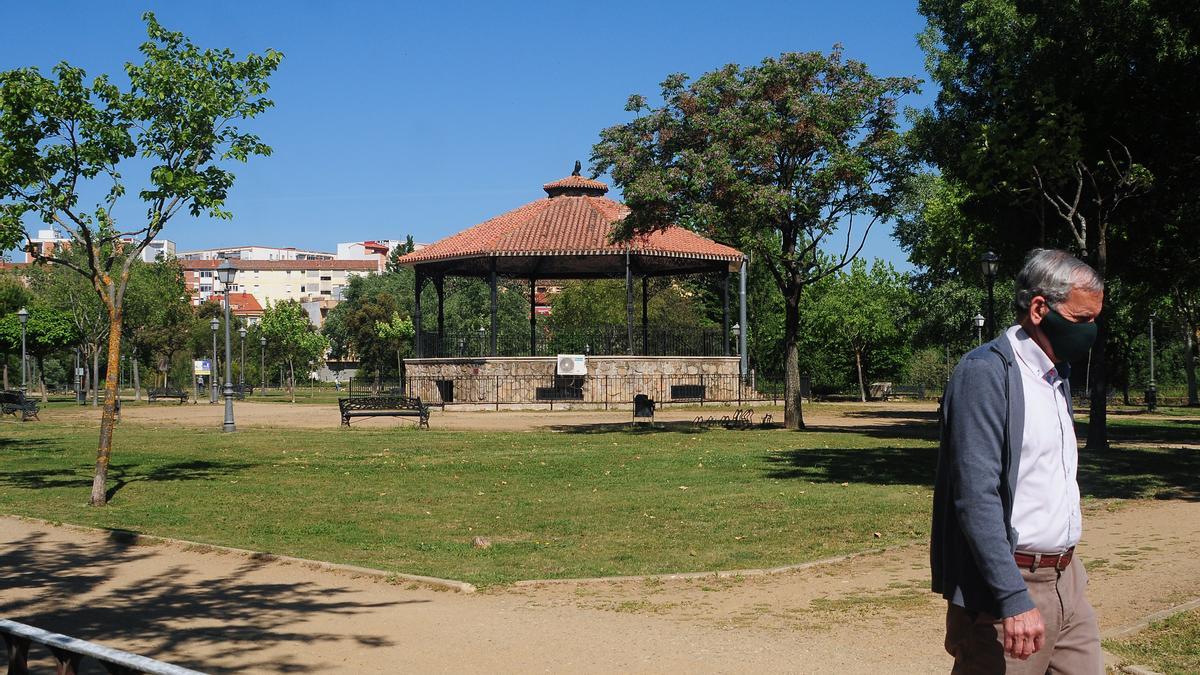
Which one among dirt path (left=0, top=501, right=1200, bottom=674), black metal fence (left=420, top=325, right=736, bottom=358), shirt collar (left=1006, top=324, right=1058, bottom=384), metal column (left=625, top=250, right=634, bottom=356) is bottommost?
dirt path (left=0, top=501, right=1200, bottom=674)

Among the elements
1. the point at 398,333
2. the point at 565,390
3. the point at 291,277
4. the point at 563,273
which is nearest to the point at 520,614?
the point at 565,390

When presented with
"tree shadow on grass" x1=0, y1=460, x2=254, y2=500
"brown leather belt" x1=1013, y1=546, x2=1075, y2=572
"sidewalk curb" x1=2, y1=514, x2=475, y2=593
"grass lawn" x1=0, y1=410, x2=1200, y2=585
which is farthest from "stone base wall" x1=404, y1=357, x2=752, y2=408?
"brown leather belt" x1=1013, y1=546, x2=1075, y2=572

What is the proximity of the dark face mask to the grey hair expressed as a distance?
0.06 metres

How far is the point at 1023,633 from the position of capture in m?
3.48

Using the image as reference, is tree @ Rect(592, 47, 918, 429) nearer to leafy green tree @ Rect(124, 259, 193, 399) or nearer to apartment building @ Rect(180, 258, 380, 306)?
leafy green tree @ Rect(124, 259, 193, 399)

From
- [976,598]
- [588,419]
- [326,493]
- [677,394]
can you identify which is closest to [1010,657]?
[976,598]

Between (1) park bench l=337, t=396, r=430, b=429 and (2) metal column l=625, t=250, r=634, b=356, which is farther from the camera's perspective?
(2) metal column l=625, t=250, r=634, b=356

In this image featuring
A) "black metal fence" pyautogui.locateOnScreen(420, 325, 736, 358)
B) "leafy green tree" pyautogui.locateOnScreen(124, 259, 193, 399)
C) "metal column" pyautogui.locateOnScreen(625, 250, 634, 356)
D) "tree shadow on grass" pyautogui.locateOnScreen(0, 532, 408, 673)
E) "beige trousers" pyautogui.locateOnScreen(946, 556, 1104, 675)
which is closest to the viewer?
"beige trousers" pyautogui.locateOnScreen(946, 556, 1104, 675)

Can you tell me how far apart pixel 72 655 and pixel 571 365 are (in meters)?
36.1

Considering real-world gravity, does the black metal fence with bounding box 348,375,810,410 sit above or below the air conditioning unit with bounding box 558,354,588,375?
below

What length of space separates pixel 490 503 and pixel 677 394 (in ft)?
92.4

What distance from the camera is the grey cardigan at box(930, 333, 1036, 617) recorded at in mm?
3490

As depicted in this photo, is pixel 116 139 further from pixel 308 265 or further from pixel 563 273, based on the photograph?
pixel 308 265

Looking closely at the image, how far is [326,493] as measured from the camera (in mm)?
15047
